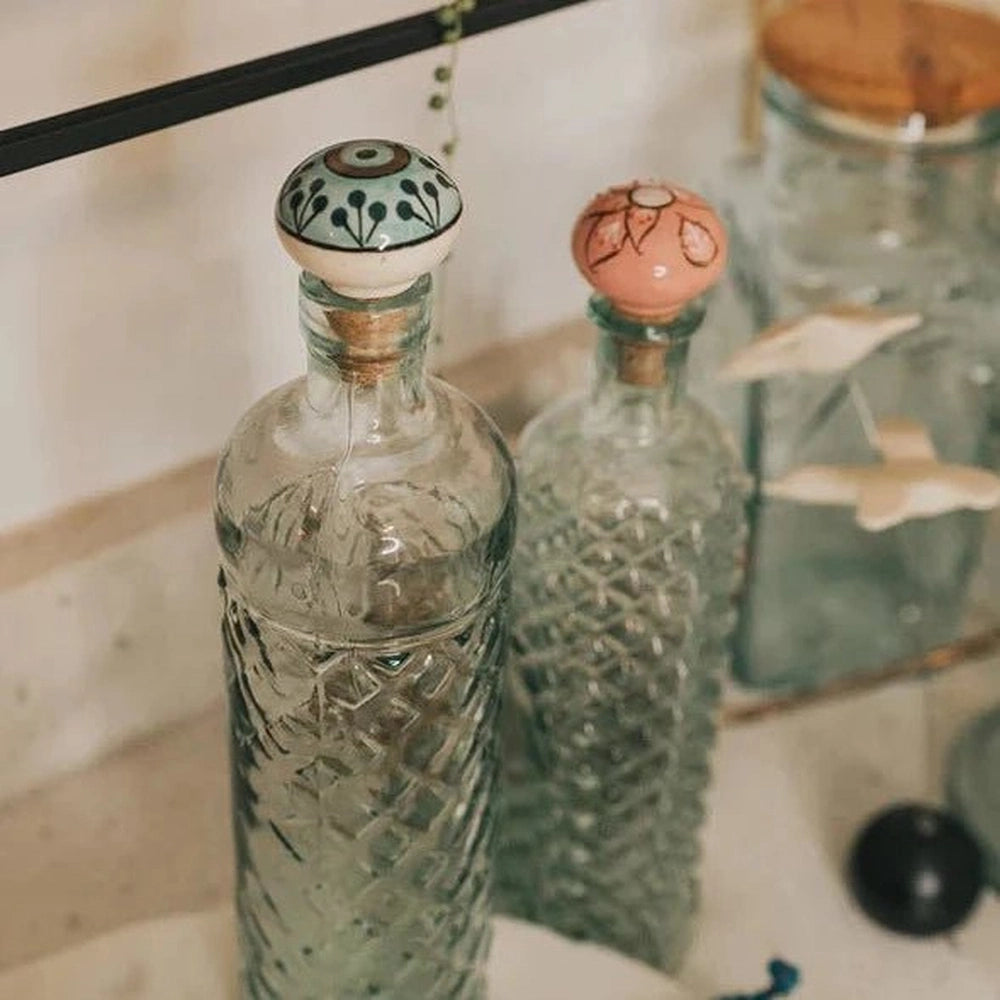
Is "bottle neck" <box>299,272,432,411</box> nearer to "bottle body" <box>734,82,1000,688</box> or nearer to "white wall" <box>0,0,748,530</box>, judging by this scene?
→ "white wall" <box>0,0,748,530</box>

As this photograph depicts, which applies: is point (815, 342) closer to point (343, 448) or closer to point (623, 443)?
point (623, 443)

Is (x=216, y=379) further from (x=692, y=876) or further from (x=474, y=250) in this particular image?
(x=692, y=876)

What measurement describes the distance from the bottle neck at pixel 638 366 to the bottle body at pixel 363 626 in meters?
0.06

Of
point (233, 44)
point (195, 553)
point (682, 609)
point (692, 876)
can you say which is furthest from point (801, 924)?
point (233, 44)

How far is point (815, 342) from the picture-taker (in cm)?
59

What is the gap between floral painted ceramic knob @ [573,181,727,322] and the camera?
50 cm

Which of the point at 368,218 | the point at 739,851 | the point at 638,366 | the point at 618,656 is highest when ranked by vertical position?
the point at 368,218

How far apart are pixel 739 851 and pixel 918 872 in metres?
0.08

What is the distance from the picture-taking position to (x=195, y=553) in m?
0.69

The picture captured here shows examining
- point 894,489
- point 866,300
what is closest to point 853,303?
point 866,300

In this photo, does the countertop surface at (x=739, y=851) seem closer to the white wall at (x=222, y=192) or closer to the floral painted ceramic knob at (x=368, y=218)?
the white wall at (x=222, y=192)

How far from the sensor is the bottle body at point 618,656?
60 centimetres

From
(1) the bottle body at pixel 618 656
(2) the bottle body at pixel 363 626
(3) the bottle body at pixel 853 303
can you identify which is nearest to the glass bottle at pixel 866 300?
(3) the bottle body at pixel 853 303

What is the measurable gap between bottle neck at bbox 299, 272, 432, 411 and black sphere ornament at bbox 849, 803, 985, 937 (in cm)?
31
